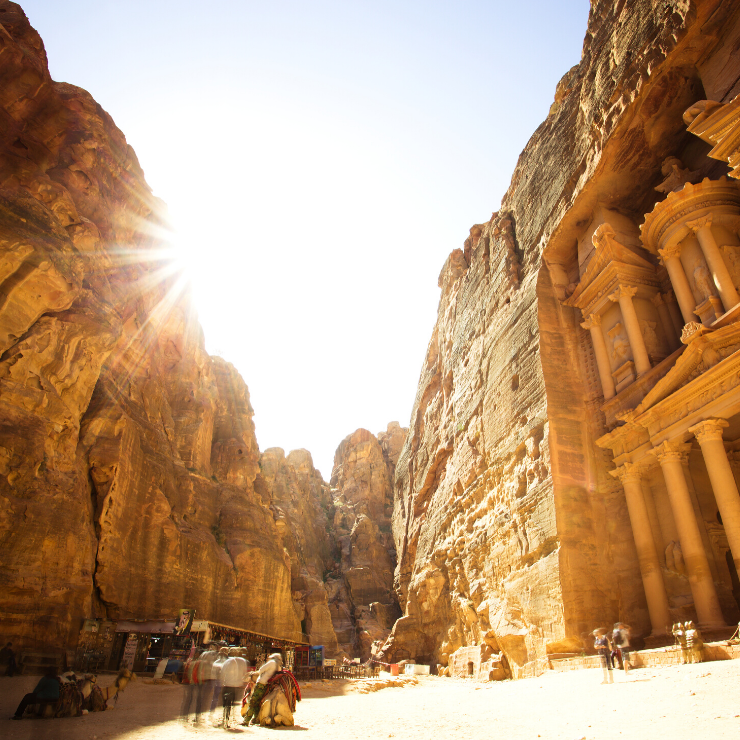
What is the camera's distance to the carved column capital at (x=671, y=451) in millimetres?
17281

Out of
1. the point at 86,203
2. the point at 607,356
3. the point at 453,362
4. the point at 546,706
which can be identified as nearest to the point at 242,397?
the point at 453,362

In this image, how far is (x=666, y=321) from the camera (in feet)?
71.5

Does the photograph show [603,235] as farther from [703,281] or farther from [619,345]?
[703,281]

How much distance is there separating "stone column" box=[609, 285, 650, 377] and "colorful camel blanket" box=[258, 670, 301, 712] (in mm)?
16127

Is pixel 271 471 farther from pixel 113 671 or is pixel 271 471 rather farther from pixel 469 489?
pixel 113 671

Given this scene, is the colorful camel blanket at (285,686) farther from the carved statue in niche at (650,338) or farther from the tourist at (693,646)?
the carved statue in niche at (650,338)

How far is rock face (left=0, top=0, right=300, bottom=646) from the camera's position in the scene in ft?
55.2

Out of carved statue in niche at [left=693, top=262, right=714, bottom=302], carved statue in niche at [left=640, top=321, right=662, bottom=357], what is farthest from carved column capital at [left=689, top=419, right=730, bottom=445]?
carved statue in niche at [left=640, top=321, right=662, bottom=357]

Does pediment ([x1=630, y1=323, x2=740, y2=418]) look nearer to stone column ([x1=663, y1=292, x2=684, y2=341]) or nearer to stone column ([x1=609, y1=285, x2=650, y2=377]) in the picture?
stone column ([x1=609, y1=285, x2=650, y2=377])

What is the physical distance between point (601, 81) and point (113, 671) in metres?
29.2

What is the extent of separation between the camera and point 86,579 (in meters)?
18.3

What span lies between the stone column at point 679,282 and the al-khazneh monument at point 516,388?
0.09 m

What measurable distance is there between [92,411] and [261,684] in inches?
644

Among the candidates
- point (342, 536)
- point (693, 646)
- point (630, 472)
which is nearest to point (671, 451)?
point (630, 472)
